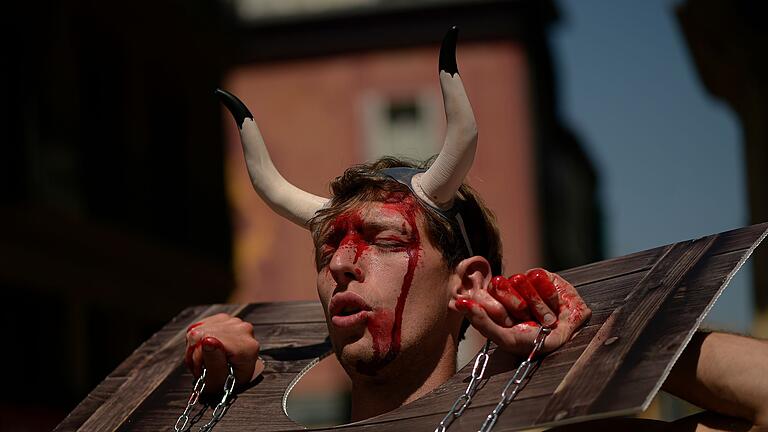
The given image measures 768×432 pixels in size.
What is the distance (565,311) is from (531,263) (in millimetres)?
20300

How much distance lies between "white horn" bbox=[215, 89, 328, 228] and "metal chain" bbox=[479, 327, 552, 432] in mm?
950

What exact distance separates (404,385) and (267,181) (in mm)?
708

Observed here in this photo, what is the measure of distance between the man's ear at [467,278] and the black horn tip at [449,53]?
0.55 meters

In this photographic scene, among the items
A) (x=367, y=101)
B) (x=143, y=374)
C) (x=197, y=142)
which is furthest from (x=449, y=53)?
(x=367, y=101)

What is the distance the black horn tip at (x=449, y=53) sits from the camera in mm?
3326

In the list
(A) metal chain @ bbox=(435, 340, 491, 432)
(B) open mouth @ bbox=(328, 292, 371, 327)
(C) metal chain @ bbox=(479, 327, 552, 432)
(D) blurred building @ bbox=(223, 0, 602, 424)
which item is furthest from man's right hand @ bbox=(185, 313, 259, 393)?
(D) blurred building @ bbox=(223, 0, 602, 424)

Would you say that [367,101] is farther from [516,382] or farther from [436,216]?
[516,382]

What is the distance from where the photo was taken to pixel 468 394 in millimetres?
3178

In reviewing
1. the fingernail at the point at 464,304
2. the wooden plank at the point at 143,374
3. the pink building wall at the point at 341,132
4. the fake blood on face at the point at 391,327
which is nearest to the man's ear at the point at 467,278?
the fake blood on face at the point at 391,327

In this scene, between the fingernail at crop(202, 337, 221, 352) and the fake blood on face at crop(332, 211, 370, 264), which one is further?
the fingernail at crop(202, 337, 221, 352)

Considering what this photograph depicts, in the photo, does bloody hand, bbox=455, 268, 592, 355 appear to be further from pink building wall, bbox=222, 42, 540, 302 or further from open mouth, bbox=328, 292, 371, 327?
pink building wall, bbox=222, 42, 540, 302

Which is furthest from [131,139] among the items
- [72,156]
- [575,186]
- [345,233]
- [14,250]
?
[575,186]

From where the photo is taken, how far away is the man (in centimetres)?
319

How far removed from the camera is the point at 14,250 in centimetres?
1431
